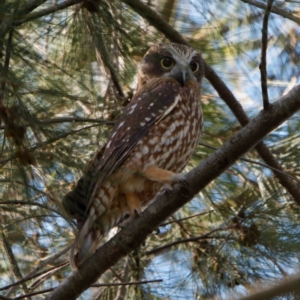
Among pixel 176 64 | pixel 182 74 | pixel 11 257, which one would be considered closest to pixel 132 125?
pixel 182 74

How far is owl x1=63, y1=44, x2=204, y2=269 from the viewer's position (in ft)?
11.9

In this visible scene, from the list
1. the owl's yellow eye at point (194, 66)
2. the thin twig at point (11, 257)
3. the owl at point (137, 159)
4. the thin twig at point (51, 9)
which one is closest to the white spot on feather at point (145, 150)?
the owl at point (137, 159)

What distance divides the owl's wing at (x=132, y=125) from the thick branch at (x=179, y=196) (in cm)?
49

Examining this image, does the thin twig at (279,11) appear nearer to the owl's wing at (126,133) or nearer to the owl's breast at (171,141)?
the owl's wing at (126,133)

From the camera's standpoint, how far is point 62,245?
4230mm

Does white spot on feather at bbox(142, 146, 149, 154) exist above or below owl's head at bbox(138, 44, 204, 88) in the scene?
below

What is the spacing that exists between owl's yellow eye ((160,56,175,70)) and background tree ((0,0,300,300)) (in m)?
0.22

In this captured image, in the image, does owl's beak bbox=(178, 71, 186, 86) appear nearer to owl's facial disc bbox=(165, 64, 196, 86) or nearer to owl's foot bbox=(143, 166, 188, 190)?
owl's facial disc bbox=(165, 64, 196, 86)

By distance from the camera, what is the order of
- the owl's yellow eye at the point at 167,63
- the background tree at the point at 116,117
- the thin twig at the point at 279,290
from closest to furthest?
the thin twig at the point at 279,290 → the background tree at the point at 116,117 → the owl's yellow eye at the point at 167,63

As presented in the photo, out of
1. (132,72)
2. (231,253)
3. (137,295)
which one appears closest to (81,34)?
(132,72)

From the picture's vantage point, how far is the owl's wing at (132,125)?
12.4 ft

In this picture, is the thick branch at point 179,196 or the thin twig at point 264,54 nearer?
the thin twig at point 264,54

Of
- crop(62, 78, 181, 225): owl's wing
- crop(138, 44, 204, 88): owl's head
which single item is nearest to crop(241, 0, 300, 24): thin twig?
crop(62, 78, 181, 225): owl's wing

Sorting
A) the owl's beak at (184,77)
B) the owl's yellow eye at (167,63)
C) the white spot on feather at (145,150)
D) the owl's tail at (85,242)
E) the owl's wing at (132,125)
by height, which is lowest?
the owl's tail at (85,242)
